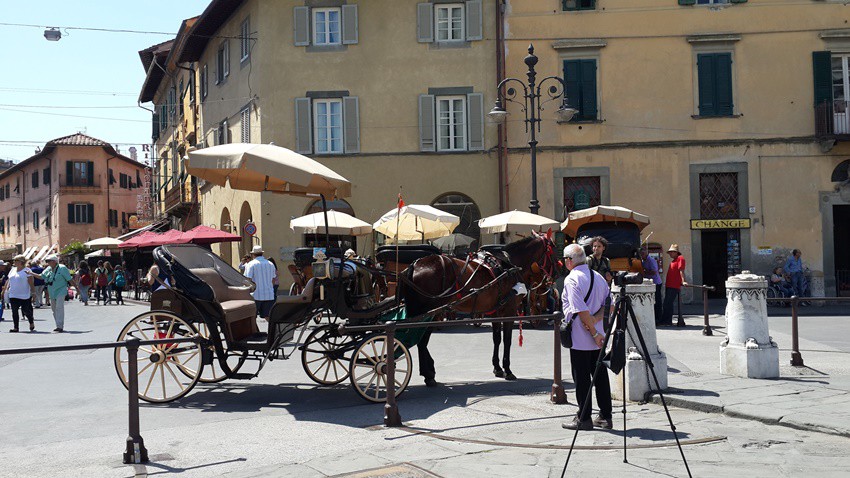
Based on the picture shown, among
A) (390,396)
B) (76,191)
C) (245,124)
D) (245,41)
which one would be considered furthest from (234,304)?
(76,191)

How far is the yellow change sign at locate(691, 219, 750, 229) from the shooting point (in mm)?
26594

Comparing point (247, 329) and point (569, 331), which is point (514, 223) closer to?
point (247, 329)

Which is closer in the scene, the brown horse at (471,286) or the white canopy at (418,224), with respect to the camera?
the brown horse at (471,286)

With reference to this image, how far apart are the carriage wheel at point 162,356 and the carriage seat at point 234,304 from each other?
0.49 m

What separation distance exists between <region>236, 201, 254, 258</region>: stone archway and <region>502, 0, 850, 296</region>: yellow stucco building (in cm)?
888

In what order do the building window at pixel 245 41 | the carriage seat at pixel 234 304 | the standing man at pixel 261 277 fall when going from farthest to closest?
the building window at pixel 245 41 → the standing man at pixel 261 277 → the carriage seat at pixel 234 304

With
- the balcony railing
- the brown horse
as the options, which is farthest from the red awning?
the balcony railing

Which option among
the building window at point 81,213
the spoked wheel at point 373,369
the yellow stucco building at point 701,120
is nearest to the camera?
the spoked wheel at point 373,369

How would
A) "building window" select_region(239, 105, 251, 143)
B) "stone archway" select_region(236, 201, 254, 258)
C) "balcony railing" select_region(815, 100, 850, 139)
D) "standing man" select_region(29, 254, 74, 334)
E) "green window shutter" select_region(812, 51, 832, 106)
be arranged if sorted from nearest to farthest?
1. "standing man" select_region(29, 254, 74, 334)
2. "balcony railing" select_region(815, 100, 850, 139)
3. "green window shutter" select_region(812, 51, 832, 106)
4. "building window" select_region(239, 105, 251, 143)
5. "stone archway" select_region(236, 201, 254, 258)

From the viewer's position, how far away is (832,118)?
1039 inches

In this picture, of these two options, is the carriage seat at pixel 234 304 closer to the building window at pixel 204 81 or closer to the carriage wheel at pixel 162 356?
the carriage wheel at pixel 162 356

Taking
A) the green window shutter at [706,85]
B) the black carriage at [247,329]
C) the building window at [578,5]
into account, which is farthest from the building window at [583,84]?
the black carriage at [247,329]

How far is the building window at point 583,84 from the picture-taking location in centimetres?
2686

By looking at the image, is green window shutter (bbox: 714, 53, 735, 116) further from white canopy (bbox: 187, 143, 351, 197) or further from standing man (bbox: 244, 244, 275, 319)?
white canopy (bbox: 187, 143, 351, 197)
